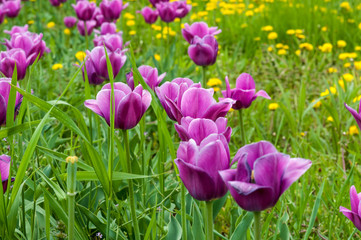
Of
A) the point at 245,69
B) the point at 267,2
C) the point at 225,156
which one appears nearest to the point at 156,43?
the point at 245,69

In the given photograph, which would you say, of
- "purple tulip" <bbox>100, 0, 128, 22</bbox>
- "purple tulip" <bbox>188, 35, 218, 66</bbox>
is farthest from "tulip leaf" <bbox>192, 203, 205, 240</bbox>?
"purple tulip" <bbox>100, 0, 128, 22</bbox>

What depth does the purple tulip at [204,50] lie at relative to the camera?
1711mm

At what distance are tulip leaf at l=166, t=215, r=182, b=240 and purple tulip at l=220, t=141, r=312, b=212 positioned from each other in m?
0.42

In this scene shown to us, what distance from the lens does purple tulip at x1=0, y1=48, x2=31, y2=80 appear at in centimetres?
145

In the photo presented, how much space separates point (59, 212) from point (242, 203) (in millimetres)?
459

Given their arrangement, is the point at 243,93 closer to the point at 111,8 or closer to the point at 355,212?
the point at 355,212

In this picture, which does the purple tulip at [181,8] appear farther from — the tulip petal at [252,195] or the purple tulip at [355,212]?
the tulip petal at [252,195]

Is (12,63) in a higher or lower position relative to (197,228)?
higher

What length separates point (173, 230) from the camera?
3.53 feet

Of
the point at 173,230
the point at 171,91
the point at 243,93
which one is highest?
the point at 171,91

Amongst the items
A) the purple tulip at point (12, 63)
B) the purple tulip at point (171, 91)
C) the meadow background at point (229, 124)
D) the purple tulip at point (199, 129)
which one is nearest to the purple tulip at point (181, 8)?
the meadow background at point (229, 124)

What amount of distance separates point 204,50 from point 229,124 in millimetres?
296

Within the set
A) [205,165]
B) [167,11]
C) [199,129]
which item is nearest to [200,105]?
[199,129]

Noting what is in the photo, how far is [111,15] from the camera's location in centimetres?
288
